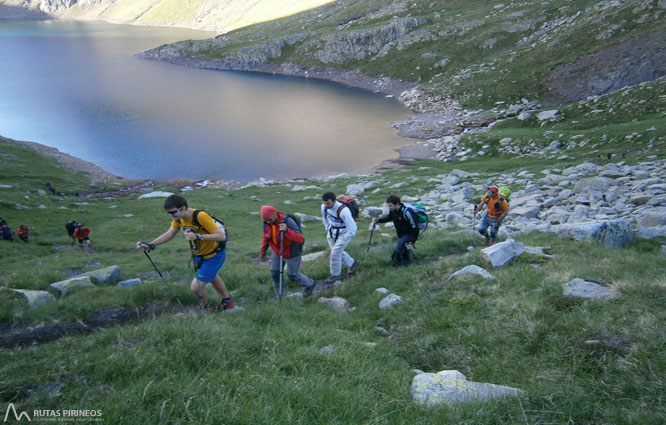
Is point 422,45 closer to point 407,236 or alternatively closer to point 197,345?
point 407,236

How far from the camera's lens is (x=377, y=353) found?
619 cm

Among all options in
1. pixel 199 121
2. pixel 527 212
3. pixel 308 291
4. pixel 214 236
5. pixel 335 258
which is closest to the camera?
pixel 214 236

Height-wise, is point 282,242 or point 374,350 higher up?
point 282,242

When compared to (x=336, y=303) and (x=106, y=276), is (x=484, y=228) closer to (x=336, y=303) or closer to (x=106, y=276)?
(x=336, y=303)

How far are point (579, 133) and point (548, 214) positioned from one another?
26.7 meters

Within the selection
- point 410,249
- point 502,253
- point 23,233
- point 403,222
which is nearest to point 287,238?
point 403,222

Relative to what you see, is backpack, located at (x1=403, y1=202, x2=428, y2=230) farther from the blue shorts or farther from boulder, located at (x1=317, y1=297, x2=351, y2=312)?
the blue shorts

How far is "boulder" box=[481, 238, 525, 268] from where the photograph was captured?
1020cm

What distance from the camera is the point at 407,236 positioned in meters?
11.3

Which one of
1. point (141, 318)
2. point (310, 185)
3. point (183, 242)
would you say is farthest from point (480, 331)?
point (310, 185)

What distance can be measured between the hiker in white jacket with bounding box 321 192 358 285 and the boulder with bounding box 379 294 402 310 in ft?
6.89

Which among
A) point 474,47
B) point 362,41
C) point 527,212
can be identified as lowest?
point 527,212

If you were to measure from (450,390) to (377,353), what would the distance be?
159 centimetres

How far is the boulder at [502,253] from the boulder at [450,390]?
573 centimetres
